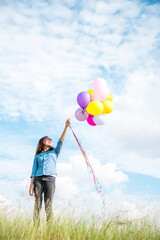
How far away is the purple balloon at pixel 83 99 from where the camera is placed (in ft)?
18.6

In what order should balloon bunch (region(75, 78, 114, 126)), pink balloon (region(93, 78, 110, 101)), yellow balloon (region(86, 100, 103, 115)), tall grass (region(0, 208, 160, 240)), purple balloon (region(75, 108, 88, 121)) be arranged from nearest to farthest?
tall grass (region(0, 208, 160, 240)) → yellow balloon (region(86, 100, 103, 115)) → balloon bunch (region(75, 78, 114, 126)) → pink balloon (region(93, 78, 110, 101)) → purple balloon (region(75, 108, 88, 121))

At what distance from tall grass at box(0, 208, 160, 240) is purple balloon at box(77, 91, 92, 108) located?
211 cm

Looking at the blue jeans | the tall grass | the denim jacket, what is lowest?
the tall grass

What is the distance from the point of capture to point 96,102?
5.52 meters

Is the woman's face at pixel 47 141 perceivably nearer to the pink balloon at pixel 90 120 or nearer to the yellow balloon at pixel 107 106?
the pink balloon at pixel 90 120

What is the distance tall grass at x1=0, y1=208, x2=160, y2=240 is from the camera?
4.46 meters

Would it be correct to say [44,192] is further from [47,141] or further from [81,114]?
[81,114]

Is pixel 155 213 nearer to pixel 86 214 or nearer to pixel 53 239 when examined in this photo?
pixel 86 214

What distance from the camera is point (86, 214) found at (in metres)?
5.00

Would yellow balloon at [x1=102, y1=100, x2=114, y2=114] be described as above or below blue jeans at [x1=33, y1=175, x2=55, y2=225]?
above

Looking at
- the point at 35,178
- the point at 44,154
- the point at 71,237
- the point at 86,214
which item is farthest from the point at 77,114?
the point at 71,237

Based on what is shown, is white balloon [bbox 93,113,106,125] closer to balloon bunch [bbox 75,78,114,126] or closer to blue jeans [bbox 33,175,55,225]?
balloon bunch [bbox 75,78,114,126]

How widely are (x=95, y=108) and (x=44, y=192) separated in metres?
1.81

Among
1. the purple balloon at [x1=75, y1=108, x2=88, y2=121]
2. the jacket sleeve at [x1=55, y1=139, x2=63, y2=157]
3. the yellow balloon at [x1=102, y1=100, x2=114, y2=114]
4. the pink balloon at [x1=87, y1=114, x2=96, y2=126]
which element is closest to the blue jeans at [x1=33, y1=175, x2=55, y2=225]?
the jacket sleeve at [x1=55, y1=139, x2=63, y2=157]
